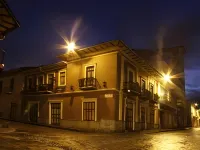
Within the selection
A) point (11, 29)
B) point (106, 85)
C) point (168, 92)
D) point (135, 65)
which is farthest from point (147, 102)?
point (11, 29)

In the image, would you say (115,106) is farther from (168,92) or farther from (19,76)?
(168,92)

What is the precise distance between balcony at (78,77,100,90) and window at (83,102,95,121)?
153 cm

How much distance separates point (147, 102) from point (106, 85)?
9194 millimetres

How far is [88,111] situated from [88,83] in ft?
8.63

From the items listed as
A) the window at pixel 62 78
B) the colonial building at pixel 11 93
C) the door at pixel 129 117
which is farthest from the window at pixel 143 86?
the colonial building at pixel 11 93

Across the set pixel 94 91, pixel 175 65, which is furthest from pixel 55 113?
pixel 175 65

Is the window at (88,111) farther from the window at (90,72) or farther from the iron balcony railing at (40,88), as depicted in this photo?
the iron balcony railing at (40,88)

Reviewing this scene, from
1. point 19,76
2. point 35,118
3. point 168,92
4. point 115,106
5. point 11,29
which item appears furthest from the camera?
point 168,92

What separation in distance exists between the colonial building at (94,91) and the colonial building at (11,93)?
1.06 metres

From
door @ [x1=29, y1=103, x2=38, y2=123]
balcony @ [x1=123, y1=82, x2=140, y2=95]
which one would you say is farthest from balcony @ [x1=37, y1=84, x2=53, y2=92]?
balcony @ [x1=123, y1=82, x2=140, y2=95]

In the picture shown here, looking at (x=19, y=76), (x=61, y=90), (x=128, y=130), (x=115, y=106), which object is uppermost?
(x=19, y=76)

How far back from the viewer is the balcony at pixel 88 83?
77.2ft

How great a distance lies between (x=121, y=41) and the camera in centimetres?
2228

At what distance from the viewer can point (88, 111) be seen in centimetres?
2392
